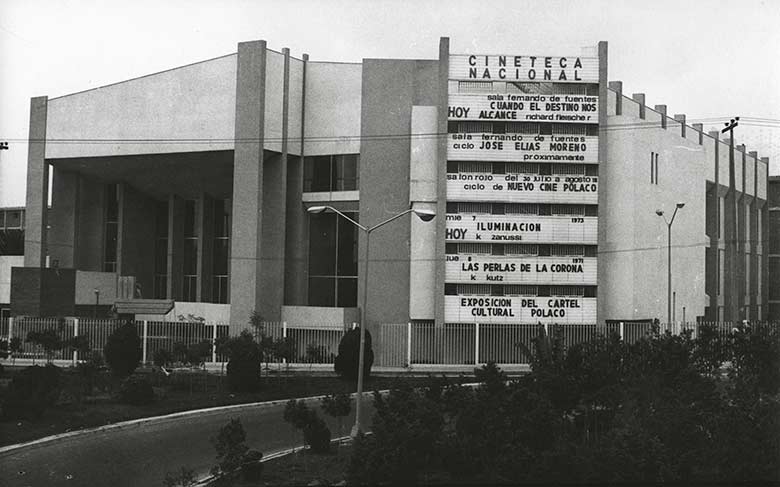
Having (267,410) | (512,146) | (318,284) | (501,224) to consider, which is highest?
(512,146)

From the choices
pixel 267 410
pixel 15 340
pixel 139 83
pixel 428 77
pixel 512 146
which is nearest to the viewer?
pixel 267 410

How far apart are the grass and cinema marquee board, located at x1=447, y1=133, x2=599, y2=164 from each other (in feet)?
40.1

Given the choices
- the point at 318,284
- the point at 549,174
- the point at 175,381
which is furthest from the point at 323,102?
the point at 175,381

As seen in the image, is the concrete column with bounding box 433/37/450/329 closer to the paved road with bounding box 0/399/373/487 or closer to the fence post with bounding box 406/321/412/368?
the fence post with bounding box 406/321/412/368

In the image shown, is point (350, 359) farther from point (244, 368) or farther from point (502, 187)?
point (502, 187)

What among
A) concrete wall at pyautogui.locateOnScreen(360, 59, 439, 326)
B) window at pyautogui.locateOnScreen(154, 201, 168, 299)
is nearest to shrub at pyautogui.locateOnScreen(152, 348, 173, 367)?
concrete wall at pyautogui.locateOnScreen(360, 59, 439, 326)

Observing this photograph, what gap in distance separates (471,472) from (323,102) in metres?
33.1

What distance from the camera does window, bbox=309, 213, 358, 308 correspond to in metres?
48.1

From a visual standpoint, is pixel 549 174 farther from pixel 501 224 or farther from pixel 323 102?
pixel 323 102

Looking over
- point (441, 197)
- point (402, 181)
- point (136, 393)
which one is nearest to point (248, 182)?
point (402, 181)

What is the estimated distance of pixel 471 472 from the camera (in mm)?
16703

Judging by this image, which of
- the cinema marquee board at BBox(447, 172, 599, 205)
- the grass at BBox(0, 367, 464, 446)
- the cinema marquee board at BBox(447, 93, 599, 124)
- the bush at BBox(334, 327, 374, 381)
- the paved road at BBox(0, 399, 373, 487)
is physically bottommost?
the paved road at BBox(0, 399, 373, 487)

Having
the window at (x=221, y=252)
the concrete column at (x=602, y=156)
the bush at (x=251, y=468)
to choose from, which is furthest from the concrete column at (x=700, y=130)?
the bush at (x=251, y=468)

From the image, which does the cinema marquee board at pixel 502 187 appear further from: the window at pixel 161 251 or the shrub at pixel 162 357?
the window at pixel 161 251
